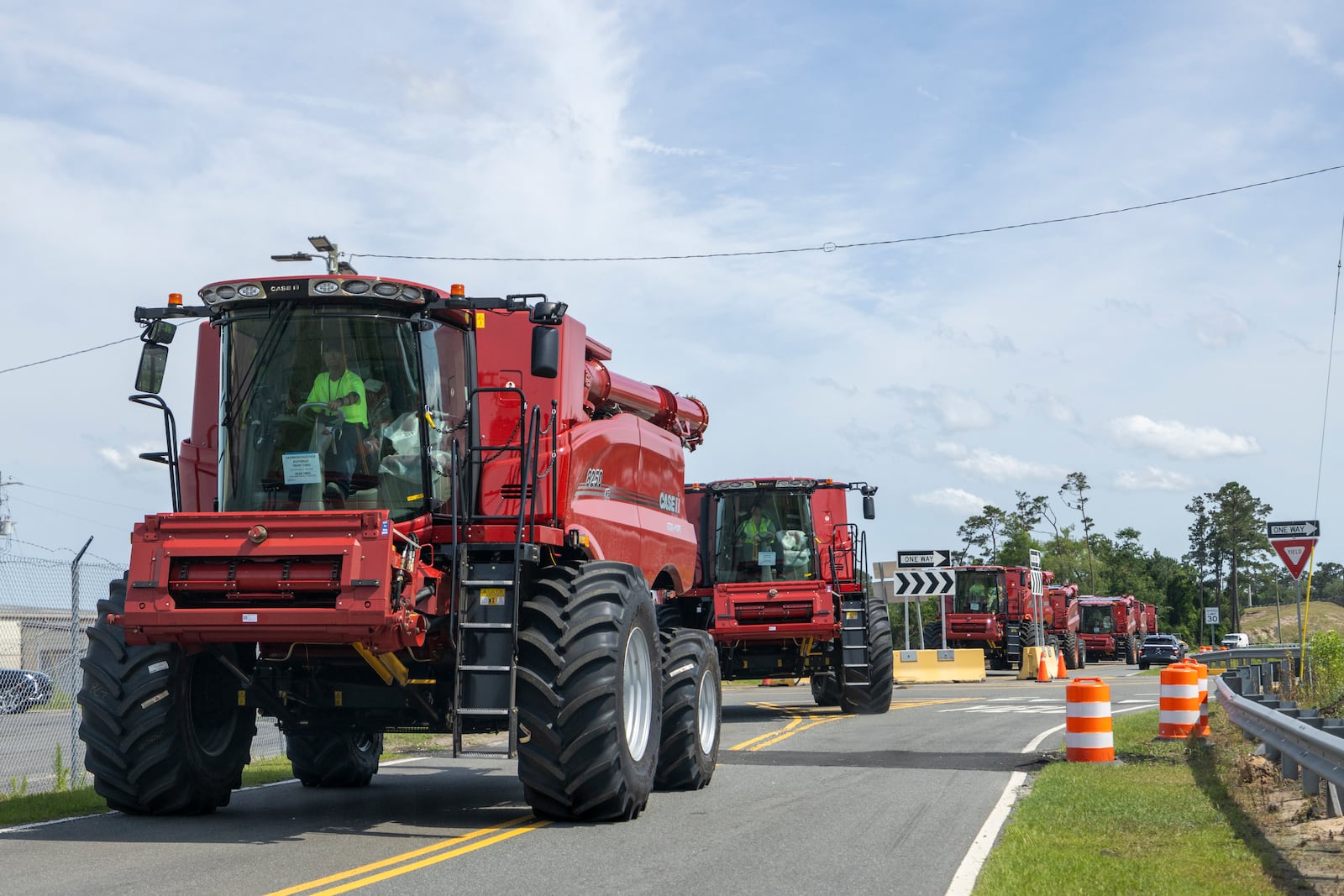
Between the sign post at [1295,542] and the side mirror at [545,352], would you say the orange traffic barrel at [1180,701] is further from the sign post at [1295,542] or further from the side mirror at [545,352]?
the side mirror at [545,352]

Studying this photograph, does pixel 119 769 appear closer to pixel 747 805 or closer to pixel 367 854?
pixel 367 854

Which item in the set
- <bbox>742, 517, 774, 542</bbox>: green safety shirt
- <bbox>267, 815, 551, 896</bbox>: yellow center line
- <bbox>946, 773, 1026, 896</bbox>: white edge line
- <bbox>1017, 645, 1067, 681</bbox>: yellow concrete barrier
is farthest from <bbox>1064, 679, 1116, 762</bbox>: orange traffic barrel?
<bbox>1017, 645, 1067, 681</bbox>: yellow concrete barrier

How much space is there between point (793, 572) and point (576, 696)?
13.5m

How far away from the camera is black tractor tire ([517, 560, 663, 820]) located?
9758mm

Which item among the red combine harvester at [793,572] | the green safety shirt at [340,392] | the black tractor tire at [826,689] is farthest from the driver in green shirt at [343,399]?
the black tractor tire at [826,689]

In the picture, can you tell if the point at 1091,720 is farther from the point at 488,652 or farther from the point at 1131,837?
the point at 488,652

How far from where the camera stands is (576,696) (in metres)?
9.76

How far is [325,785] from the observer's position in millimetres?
13398

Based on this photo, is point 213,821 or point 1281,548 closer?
point 213,821

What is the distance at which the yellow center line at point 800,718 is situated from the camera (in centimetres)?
1788

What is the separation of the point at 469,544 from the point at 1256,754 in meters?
8.24

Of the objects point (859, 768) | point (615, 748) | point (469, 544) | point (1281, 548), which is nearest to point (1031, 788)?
point (859, 768)

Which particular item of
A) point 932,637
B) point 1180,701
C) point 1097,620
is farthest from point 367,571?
point 1097,620

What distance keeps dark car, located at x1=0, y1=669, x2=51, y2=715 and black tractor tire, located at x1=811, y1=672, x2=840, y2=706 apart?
40.4ft
